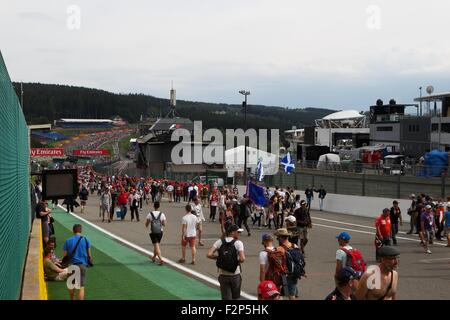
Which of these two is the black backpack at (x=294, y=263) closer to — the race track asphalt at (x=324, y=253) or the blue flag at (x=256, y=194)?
the race track asphalt at (x=324, y=253)

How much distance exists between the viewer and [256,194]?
92.0ft

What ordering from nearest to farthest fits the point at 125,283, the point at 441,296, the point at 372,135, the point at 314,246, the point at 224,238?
the point at 224,238, the point at 441,296, the point at 125,283, the point at 314,246, the point at 372,135

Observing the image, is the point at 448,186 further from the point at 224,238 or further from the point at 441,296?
the point at 224,238

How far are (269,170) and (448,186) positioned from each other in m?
17.7

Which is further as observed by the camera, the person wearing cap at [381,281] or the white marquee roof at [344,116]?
the white marquee roof at [344,116]

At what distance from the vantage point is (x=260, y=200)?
1087 inches

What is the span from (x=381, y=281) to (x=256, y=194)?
831 inches

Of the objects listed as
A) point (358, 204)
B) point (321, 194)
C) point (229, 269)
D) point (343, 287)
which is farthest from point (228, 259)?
point (321, 194)

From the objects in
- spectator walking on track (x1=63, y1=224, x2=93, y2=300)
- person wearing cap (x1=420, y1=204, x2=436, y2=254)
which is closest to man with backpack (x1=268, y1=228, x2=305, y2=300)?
spectator walking on track (x1=63, y1=224, x2=93, y2=300)

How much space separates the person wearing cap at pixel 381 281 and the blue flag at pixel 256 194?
2044 cm

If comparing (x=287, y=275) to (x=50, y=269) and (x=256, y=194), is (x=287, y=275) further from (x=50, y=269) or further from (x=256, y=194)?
(x=256, y=194)

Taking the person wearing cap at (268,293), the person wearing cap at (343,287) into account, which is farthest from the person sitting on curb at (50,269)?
the person wearing cap at (343,287)

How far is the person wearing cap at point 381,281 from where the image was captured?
688 cm
